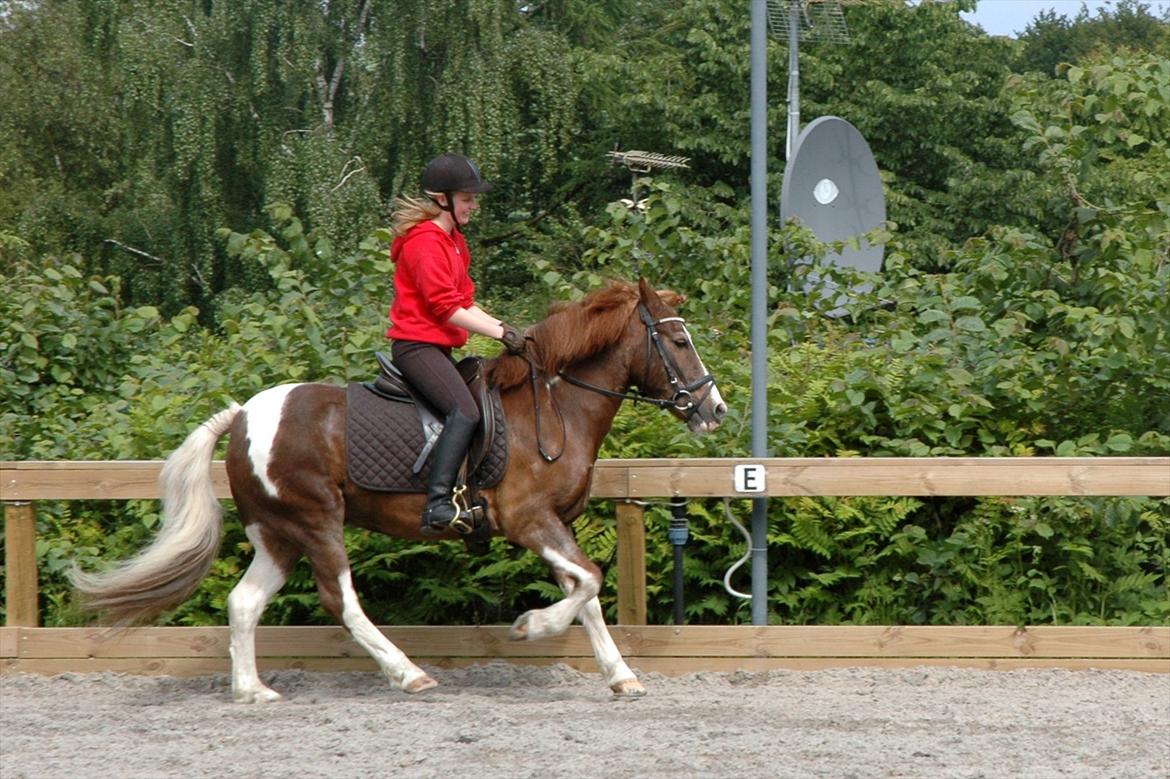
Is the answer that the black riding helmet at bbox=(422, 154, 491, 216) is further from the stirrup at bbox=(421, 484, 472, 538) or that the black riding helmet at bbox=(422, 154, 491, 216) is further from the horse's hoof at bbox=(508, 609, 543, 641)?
the horse's hoof at bbox=(508, 609, 543, 641)

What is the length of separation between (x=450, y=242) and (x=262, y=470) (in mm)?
1355

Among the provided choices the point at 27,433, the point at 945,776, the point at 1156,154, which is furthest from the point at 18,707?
the point at 1156,154

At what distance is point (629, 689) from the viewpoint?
260 inches

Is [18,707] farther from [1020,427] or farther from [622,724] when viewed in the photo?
[1020,427]

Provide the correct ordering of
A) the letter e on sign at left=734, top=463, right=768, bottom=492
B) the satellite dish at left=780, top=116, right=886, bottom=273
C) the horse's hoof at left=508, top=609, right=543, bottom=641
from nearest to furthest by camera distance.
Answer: the horse's hoof at left=508, top=609, right=543, bottom=641 < the letter e on sign at left=734, top=463, right=768, bottom=492 < the satellite dish at left=780, top=116, right=886, bottom=273

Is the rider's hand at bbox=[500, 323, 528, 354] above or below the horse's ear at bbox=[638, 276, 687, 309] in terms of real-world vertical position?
below

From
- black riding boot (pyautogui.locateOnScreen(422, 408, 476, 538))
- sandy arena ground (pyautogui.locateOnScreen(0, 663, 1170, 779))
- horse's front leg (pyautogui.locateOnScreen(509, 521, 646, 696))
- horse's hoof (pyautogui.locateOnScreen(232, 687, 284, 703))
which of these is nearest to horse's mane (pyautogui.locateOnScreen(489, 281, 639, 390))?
black riding boot (pyautogui.locateOnScreen(422, 408, 476, 538))

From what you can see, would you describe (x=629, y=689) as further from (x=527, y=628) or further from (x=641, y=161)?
(x=641, y=161)

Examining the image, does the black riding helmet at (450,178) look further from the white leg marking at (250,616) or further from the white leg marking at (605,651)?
the white leg marking at (605,651)

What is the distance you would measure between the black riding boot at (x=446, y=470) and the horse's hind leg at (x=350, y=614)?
481 millimetres

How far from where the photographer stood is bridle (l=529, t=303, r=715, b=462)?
669 cm

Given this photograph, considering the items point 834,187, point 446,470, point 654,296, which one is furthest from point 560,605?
point 834,187

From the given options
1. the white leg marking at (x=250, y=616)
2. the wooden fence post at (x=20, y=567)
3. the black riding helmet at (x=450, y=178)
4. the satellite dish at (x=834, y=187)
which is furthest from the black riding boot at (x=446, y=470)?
the satellite dish at (x=834, y=187)

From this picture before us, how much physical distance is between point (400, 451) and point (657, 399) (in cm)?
123
